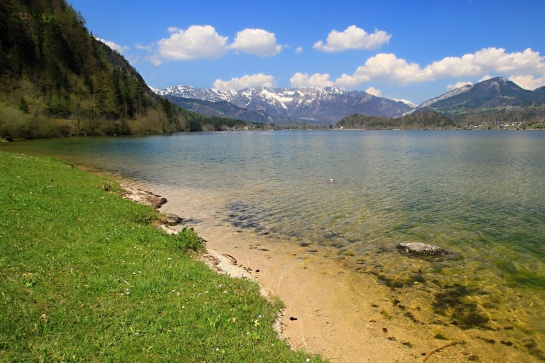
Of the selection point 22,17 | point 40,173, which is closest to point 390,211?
point 40,173

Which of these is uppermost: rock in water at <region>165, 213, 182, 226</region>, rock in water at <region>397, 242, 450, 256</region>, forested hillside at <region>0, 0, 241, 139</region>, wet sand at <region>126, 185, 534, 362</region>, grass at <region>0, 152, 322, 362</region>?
forested hillside at <region>0, 0, 241, 139</region>

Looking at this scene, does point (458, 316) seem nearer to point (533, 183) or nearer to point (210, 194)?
point (210, 194)

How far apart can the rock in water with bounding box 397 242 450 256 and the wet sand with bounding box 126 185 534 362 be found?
4.11 m

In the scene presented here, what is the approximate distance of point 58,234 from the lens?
1445 centimetres

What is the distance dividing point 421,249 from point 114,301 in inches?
627

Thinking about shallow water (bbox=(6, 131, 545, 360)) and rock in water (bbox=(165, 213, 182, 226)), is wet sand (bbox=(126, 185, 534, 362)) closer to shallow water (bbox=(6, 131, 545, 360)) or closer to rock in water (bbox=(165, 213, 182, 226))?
shallow water (bbox=(6, 131, 545, 360))

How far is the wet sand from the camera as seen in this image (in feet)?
34.3

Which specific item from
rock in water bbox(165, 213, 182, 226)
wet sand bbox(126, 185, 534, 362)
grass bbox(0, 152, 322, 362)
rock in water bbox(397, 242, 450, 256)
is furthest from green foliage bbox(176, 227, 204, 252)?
rock in water bbox(397, 242, 450, 256)

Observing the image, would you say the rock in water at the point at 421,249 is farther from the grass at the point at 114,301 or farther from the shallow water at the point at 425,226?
the grass at the point at 114,301

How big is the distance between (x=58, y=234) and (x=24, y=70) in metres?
186

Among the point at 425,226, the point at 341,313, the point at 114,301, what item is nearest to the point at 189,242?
the point at 114,301

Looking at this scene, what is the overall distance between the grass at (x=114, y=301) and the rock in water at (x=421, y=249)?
10184mm

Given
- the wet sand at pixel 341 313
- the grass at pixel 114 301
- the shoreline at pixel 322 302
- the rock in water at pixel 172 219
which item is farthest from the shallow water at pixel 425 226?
the grass at pixel 114 301

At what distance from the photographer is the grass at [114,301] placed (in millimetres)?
8430
